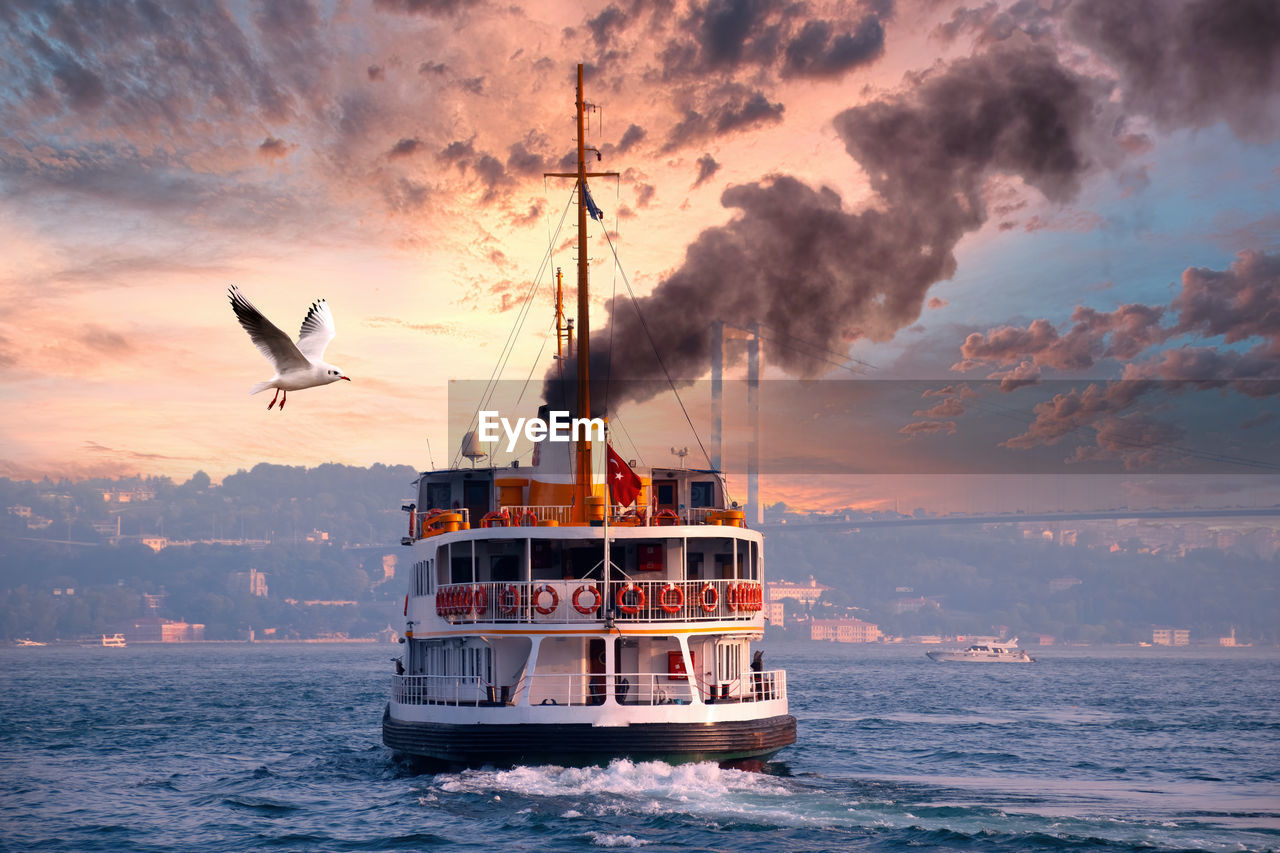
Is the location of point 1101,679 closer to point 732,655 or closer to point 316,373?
point 732,655

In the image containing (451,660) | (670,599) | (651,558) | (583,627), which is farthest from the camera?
(451,660)

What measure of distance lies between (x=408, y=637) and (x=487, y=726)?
10.0 meters

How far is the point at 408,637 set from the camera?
1626 inches

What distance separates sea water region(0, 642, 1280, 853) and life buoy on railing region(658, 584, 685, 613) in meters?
4.06

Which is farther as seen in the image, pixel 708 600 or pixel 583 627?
pixel 708 600

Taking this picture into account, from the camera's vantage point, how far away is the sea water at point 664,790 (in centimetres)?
2748

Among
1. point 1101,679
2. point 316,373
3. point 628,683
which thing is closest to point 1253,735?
point 628,683

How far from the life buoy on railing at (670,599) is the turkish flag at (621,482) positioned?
9.82 feet

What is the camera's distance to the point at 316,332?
22.7 m

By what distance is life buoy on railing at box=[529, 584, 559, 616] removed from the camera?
3344 centimetres

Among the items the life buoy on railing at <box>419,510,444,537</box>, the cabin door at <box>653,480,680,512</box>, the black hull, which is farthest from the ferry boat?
the cabin door at <box>653,480,680,512</box>

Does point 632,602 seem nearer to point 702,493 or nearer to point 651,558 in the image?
point 651,558

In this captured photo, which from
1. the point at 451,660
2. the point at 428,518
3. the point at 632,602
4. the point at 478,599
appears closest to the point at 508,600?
the point at 478,599

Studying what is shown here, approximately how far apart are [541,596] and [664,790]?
603 cm
